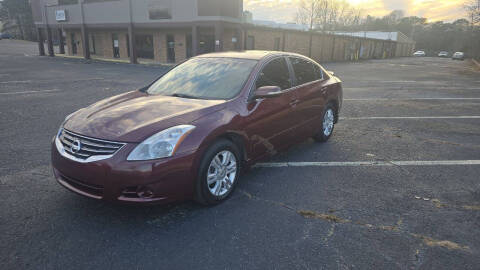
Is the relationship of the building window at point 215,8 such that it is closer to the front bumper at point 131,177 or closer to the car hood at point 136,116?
the car hood at point 136,116

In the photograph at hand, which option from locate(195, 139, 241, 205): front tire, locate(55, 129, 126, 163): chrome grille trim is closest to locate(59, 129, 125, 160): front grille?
locate(55, 129, 126, 163): chrome grille trim

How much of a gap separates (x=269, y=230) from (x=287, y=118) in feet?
6.20

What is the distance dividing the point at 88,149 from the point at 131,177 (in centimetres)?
54

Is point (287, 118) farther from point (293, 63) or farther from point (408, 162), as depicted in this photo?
point (408, 162)

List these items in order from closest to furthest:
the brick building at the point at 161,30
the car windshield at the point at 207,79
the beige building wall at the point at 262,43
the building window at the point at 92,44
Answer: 1. the car windshield at the point at 207,79
2. the brick building at the point at 161,30
3. the beige building wall at the point at 262,43
4. the building window at the point at 92,44

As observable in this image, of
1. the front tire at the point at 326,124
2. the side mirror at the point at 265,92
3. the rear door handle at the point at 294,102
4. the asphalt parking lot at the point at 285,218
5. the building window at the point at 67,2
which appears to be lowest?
the asphalt parking lot at the point at 285,218

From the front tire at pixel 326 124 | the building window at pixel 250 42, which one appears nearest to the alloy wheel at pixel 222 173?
the front tire at pixel 326 124

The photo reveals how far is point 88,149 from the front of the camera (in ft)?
10.2

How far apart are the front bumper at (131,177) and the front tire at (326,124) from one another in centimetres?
A: 322

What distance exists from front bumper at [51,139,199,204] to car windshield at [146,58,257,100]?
113cm

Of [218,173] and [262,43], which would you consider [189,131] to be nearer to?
[218,173]

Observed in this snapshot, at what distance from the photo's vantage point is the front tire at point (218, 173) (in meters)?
3.36

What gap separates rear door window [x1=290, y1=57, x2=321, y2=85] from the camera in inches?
199

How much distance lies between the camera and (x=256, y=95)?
3.99 meters
